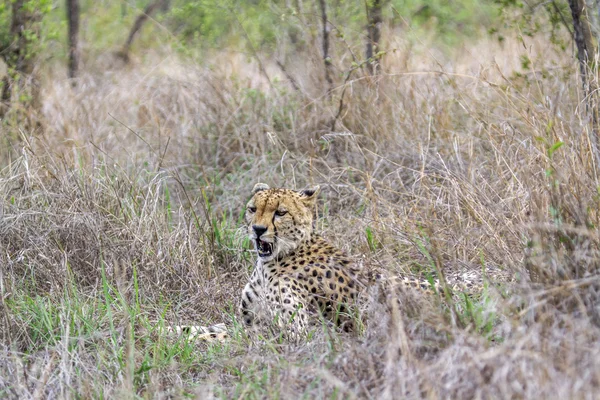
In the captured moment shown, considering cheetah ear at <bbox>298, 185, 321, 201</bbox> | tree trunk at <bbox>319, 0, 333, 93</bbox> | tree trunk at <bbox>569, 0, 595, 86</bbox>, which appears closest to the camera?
cheetah ear at <bbox>298, 185, 321, 201</bbox>

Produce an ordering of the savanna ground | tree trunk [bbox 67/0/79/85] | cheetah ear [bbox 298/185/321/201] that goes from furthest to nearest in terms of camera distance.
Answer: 1. tree trunk [bbox 67/0/79/85]
2. cheetah ear [bbox 298/185/321/201]
3. the savanna ground

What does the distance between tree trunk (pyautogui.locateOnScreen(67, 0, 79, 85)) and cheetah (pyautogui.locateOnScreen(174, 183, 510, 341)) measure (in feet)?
17.0

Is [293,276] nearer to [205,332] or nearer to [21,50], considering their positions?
[205,332]

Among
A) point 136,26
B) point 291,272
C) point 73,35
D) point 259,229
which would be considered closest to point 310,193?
point 259,229

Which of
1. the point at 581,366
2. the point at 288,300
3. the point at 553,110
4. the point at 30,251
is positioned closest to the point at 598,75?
the point at 553,110

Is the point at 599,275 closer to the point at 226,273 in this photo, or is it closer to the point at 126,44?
the point at 226,273

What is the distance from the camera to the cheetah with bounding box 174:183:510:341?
171 inches

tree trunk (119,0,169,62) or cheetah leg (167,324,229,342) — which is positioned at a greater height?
tree trunk (119,0,169,62)

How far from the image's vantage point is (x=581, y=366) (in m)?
2.74

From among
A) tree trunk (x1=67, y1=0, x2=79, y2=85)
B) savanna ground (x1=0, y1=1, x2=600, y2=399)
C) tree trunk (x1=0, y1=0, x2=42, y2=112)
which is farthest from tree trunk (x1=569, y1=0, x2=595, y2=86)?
tree trunk (x1=67, y1=0, x2=79, y2=85)

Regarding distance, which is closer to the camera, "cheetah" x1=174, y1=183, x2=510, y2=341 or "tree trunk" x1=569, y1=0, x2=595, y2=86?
"cheetah" x1=174, y1=183, x2=510, y2=341

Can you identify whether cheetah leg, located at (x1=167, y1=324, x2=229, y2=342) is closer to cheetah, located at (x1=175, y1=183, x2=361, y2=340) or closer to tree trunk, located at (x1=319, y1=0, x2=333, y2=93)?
cheetah, located at (x1=175, y1=183, x2=361, y2=340)

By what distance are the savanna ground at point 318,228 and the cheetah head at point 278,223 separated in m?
0.36

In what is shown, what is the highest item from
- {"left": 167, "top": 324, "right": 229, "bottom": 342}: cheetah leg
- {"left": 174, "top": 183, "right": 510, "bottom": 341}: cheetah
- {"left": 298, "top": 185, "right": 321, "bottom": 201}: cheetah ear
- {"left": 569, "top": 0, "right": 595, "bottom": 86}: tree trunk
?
{"left": 569, "top": 0, "right": 595, "bottom": 86}: tree trunk
